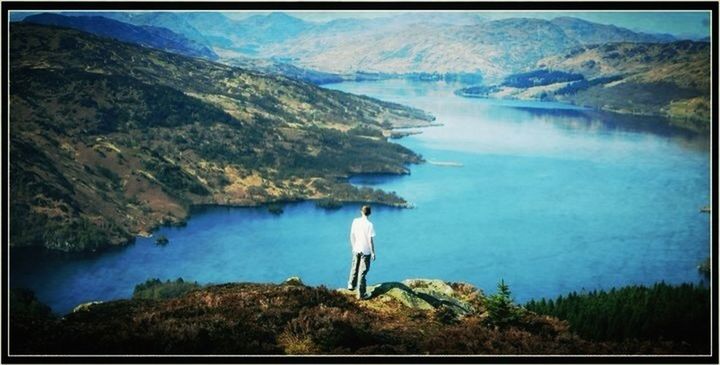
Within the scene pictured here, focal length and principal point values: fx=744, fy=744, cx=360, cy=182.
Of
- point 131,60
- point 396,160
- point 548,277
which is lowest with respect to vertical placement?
point 548,277

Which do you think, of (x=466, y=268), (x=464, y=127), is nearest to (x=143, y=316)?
(x=464, y=127)

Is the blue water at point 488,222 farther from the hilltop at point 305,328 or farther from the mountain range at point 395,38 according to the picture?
the hilltop at point 305,328

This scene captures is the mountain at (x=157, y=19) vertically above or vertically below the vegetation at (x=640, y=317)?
above

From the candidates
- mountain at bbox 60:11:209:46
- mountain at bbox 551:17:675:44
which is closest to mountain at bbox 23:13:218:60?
mountain at bbox 60:11:209:46

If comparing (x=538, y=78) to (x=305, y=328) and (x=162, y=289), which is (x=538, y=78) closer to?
(x=162, y=289)

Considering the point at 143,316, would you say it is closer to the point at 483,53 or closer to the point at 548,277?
the point at 483,53

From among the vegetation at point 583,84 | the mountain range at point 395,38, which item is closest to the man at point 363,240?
the mountain range at point 395,38

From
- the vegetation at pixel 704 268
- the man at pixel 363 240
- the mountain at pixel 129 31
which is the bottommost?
the vegetation at pixel 704 268

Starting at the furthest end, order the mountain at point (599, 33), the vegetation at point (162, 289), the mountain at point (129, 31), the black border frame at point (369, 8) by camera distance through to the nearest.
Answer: the vegetation at point (162, 289) < the mountain at point (129, 31) < the mountain at point (599, 33) < the black border frame at point (369, 8)
